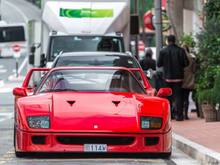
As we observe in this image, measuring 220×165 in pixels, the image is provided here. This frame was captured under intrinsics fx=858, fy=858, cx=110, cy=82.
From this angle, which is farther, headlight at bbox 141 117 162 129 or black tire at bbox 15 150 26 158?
black tire at bbox 15 150 26 158

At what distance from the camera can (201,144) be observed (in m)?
13.6

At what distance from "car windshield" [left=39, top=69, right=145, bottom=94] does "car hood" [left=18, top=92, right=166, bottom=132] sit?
47cm

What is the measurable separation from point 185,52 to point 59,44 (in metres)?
5.34

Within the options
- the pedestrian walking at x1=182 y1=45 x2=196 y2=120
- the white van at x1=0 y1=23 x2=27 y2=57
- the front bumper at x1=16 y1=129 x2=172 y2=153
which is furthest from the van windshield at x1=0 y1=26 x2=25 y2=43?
the front bumper at x1=16 y1=129 x2=172 y2=153

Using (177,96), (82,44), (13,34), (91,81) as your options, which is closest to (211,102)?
(177,96)

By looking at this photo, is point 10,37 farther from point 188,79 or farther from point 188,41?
point 188,79

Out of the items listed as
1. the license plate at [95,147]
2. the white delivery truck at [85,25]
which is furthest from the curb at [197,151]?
the white delivery truck at [85,25]

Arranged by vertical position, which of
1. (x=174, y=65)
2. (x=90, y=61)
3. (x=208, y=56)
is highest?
(x=90, y=61)

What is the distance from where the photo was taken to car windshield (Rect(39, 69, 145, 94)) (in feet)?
42.7

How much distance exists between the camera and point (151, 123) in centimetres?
1200

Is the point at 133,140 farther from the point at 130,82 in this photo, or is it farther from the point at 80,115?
the point at 130,82

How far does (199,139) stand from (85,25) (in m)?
10.1

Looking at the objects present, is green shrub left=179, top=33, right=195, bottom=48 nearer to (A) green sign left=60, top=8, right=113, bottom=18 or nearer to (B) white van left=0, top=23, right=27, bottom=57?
(A) green sign left=60, top=8, right=113, bottom=18

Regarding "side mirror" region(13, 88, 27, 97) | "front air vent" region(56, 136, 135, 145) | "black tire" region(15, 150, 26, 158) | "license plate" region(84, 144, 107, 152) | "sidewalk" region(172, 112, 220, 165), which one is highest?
"side mirror" region(13, 88, 27, 97)
